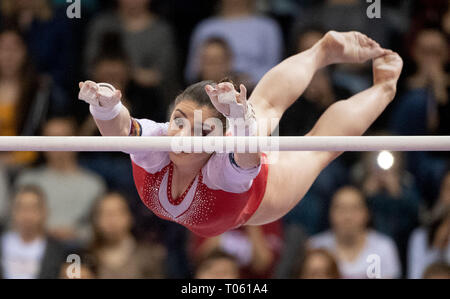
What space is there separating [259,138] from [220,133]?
28cm

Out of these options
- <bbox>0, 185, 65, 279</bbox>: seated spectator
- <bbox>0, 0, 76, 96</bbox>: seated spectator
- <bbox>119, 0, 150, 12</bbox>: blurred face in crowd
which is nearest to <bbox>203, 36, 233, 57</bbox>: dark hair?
<bbox>119, 0, 150, 12</bbox>: blurred face in crowd

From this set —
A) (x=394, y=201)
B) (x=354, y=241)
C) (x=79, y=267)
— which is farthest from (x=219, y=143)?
(x=394, y=201)

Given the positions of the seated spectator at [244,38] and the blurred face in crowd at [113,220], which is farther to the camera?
the seated spectator at [244,38]

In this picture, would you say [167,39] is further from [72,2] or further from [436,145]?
[436,145]

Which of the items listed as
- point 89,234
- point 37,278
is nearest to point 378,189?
point 89,234

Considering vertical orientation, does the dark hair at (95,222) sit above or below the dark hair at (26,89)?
below

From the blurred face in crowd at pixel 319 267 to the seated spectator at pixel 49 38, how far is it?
5.07ft

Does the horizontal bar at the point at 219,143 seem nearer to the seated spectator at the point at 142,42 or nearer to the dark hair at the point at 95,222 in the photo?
the dark hair at the point at 95,222

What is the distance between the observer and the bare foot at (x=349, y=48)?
3.04m

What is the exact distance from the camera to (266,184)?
2719mm

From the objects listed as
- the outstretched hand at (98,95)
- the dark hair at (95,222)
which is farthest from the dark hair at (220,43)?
the outstretched hand at (98,95)

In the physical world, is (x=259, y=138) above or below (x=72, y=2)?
below

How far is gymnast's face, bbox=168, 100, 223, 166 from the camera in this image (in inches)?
95.5
